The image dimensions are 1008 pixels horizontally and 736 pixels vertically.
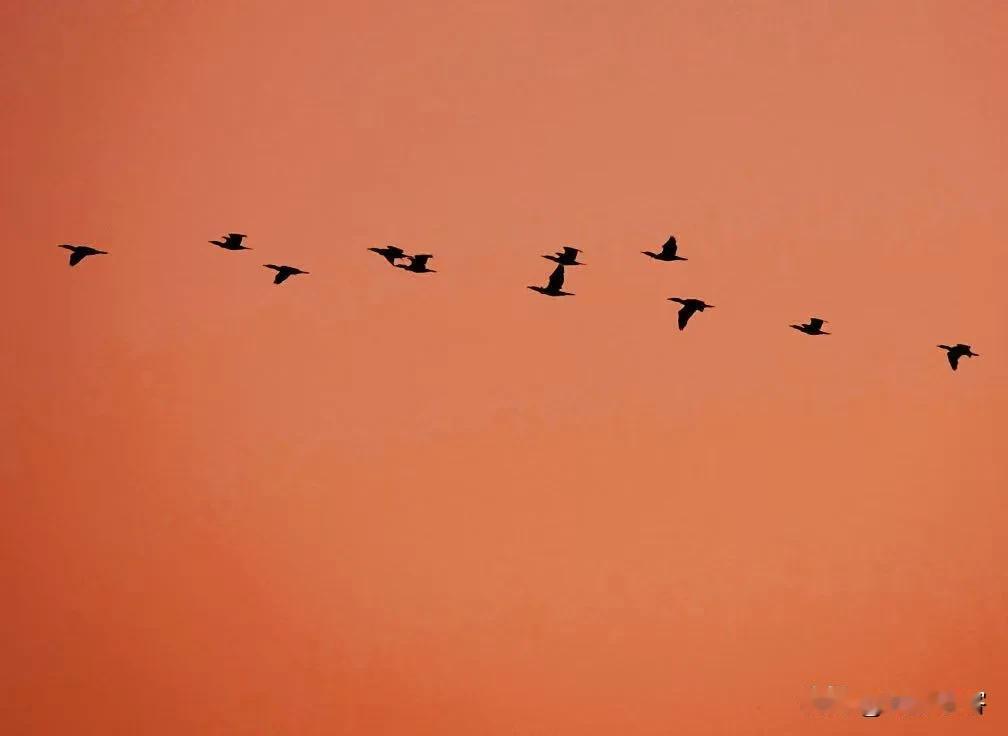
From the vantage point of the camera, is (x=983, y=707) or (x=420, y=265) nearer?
(x=420, y=265)

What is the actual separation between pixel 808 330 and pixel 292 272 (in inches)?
771

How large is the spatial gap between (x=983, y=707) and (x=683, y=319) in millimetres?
49255

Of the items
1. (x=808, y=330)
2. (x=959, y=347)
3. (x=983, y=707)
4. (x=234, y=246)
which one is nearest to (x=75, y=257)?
(x=234, y=246)

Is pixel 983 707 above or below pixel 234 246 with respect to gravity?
below

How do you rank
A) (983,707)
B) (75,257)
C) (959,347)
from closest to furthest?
(959,347), (75,257), (983,707)

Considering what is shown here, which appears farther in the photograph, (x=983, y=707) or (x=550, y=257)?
(x=983, y=707)

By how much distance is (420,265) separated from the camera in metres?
53.1

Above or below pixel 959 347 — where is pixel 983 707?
below

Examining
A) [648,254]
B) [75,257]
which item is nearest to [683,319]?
[648,254]

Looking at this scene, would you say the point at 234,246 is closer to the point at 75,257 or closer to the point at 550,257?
the point at 75,257

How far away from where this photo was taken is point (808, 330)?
170ft

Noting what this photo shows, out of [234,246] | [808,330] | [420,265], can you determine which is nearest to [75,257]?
[234,246]

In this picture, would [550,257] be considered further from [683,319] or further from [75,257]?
[75,257]

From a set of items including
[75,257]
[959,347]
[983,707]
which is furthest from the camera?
[983,707]
